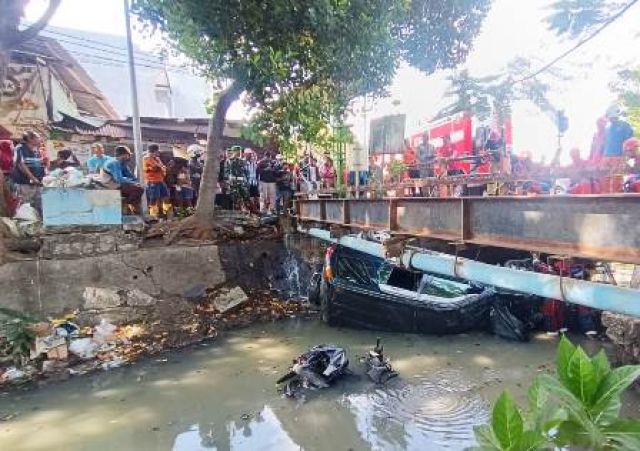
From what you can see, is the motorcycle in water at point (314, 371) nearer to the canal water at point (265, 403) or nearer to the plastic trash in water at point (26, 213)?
the canal water at point (265, 403)

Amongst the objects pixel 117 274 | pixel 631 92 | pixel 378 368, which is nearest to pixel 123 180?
pixel 117 274

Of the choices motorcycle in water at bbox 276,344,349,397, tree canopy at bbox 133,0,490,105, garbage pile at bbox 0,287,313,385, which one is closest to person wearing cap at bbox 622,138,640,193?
tree canopy at bbox 133,0,490,105

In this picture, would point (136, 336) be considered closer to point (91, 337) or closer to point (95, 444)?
point (91, 337)

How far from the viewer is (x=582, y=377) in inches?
55.3

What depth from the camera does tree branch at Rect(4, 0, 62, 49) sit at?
6574mm

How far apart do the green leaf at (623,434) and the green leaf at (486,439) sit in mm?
321

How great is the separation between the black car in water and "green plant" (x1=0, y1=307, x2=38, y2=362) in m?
5.21

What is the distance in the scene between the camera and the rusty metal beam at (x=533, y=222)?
2.90m

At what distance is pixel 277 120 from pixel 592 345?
24.0 ft

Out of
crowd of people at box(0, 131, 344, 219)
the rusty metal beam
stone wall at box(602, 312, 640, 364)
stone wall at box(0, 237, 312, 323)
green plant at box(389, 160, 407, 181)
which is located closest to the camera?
the rusty metal beam

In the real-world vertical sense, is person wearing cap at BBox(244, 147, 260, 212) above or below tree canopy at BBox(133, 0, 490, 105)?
below

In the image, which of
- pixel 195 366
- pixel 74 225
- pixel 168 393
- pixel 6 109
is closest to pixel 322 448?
pixel 168 393

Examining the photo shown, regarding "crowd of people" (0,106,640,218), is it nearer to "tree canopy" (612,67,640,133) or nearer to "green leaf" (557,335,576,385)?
"green leaf" (557,335,576,385)

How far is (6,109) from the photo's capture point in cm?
1426
